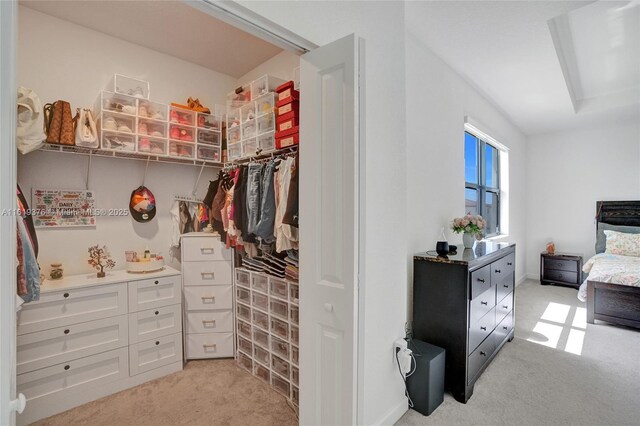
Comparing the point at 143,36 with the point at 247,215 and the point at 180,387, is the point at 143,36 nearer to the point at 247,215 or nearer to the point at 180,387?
the point at 247,215

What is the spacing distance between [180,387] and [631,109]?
6233 millimetres

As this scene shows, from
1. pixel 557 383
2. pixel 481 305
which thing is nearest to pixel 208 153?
pixel 481 305

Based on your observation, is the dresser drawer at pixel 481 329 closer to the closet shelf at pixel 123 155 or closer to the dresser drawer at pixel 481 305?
the dresser drawer at pixel 481 305

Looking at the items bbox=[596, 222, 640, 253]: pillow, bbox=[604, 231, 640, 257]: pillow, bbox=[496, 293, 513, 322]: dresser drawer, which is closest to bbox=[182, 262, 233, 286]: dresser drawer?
bbox=[496, 293, 513, 322]: dresser drawer

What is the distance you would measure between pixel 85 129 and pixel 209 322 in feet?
5.91

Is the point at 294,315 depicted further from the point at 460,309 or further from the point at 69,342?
the point at 69,342

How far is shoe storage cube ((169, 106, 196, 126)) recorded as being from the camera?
2.55 metres

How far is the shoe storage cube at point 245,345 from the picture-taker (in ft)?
8.20

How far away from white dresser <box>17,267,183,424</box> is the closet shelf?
0.95 m

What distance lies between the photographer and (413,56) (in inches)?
96.3

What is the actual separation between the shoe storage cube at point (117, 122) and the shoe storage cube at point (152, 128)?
0.05m

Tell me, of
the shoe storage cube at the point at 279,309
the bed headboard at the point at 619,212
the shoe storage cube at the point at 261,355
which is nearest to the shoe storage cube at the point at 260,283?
the shoe storage cube at the point at 279,309

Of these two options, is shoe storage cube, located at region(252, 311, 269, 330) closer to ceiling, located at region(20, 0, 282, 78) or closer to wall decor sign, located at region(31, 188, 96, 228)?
wall decor sign, located at region(31, 188, 96, 228)

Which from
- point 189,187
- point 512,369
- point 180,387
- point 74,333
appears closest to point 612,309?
point 512,369
